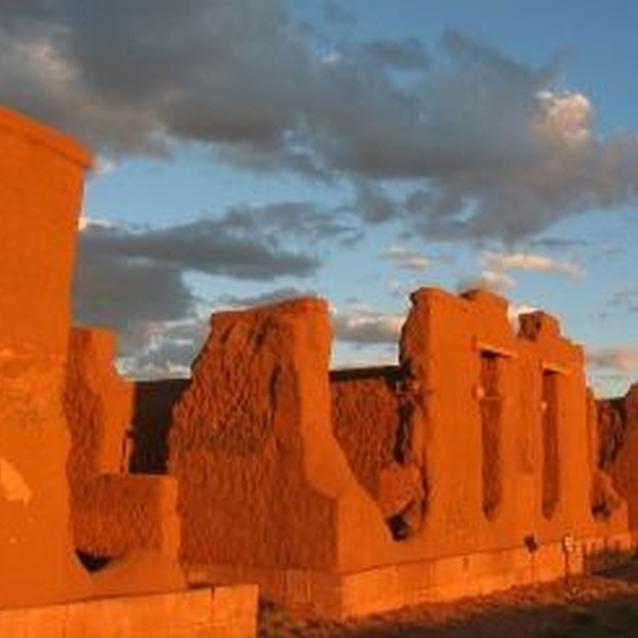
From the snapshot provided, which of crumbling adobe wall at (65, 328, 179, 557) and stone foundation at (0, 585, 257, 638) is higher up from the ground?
crumbling adobe wall at (65, 328, 179, 557)

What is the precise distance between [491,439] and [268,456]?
5537 millimetres

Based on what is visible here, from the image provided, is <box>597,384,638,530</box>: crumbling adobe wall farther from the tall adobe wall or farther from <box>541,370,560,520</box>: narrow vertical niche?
the tall adobe wall

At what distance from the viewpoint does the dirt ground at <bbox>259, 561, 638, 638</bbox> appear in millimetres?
14484

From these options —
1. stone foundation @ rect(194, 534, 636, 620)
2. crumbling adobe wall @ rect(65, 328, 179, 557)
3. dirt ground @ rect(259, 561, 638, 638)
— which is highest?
crumbling adobe wall @ rect(65, 328, 179, 557)

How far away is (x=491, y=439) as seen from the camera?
20125 millimetres

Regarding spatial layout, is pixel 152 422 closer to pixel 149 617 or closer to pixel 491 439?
pixel 491 439

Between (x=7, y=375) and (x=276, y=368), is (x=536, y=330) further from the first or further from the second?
(x=7, y=375)

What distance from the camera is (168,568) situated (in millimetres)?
11828

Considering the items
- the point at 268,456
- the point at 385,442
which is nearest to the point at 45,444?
the point at 268,456

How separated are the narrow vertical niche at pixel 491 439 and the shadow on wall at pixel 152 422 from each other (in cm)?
489

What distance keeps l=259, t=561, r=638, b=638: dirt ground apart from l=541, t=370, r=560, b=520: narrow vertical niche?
2086 mm

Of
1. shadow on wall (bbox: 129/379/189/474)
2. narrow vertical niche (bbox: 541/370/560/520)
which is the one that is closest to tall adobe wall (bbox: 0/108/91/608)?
shadow on wall (bbox: 129/379/189/474)

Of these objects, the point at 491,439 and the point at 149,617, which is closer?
the point at 149,617

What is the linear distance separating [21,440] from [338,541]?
19.6 ft
